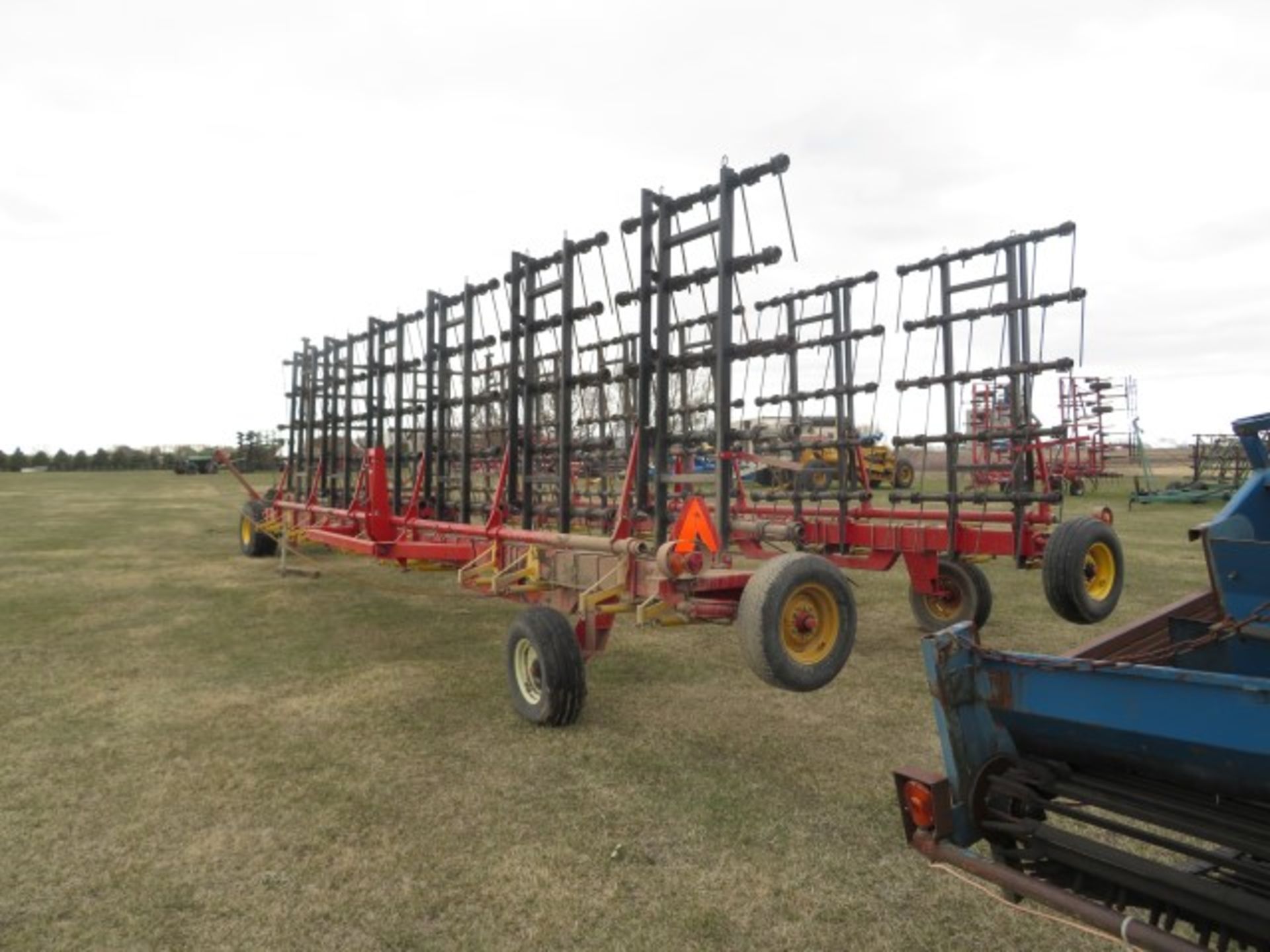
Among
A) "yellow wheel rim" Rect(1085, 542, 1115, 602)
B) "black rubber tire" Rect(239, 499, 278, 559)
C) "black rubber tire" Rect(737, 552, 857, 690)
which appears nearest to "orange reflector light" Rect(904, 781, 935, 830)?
"black rubber tire" Rect(737, 552, 857, 690)

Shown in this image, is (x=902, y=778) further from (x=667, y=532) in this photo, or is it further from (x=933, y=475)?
(x=933, y=475)

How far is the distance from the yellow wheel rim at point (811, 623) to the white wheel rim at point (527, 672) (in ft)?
6.20

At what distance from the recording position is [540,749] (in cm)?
500

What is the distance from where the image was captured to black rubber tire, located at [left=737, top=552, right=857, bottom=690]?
404cm

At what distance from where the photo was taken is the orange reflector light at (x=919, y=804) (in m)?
2.52

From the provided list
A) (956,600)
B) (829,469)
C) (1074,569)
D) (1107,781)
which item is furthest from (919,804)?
(829,469)

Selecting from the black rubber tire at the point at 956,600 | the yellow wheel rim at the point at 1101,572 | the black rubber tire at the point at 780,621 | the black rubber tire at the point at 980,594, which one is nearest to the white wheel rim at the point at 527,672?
the black rubber tire at the point at 780,621

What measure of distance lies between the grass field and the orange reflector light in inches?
30.1

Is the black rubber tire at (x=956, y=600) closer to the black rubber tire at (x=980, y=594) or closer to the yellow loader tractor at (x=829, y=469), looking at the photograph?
the black rubber tire at (x=980, y=594)

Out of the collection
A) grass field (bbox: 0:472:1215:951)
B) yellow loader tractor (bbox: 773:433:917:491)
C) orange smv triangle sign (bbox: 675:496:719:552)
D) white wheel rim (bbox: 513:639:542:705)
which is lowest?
grass field (bbox: 0:472:1215:951)

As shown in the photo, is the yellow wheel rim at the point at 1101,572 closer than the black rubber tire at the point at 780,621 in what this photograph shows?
No

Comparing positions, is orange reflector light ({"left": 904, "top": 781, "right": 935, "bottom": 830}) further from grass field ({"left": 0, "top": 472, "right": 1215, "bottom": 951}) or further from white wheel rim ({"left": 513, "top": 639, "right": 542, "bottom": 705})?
white wheel rim ({"left": 513, "top": 639, "right": 542, "bottom": 705})

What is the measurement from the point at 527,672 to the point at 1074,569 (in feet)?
12.9

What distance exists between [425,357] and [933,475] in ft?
88.7
